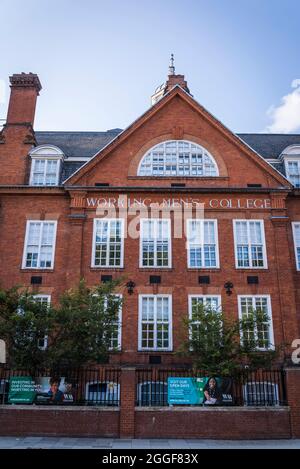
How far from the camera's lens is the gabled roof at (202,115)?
23.6 m

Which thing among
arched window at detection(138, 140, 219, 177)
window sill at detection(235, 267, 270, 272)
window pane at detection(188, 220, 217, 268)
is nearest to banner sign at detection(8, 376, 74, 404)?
window pane at detection(188, 220, 217, 268)

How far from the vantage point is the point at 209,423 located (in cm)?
1514

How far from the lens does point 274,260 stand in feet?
73.0

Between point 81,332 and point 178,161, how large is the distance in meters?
12.4

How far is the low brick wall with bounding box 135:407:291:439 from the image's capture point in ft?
49.4

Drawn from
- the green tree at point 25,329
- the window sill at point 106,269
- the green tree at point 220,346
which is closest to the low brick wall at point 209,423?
the green tree at point 220,346

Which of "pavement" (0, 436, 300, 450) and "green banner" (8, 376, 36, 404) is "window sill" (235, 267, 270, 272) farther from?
"green banner" (8, 376, 36, 404)

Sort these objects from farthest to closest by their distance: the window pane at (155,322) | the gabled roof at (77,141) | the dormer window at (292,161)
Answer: the gabled roof at (77,141) → the dormer window at (292,161) → the window pane at (155,322)

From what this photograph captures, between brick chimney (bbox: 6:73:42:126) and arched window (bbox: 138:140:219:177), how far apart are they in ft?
25.7

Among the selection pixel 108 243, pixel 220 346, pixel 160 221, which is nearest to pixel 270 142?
pixel 160 221

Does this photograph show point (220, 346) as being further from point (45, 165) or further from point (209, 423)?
point (45, 165)

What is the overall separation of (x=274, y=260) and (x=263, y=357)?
689 cm

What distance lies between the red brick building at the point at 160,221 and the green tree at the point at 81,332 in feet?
14.6

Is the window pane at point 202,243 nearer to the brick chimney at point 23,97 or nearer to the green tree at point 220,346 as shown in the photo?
the green tree at point 220,346
